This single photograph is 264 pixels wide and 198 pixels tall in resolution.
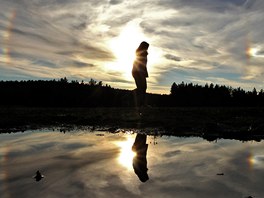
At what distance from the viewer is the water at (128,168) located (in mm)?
4637

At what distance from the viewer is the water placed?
4.64 m

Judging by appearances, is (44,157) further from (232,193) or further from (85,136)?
(232,193)

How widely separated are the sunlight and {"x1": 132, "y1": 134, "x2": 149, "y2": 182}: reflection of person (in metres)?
0.10

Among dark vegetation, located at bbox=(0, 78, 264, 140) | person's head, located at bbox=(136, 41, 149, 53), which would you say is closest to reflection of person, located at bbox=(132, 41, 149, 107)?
person's head, located at bbox=(136, 41, 149, 53)

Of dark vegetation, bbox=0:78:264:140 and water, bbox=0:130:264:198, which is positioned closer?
water, bbox=0:130:264:198

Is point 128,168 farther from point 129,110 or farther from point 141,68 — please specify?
point 141,68

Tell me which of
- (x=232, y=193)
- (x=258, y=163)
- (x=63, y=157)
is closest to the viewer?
(x=232, y=193)

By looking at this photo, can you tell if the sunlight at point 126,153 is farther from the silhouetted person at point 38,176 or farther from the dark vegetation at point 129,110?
the dark vegetation at point 129,110

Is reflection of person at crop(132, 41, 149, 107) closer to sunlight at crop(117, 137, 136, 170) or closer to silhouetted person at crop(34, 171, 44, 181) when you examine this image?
sunlight at crop(117, 137, 136, 170)

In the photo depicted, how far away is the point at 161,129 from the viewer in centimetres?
1169

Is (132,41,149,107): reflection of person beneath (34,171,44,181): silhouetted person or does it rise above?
above

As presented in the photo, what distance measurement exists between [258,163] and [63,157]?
162 inches

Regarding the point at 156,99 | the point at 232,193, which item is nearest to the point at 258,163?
the point at 232,193

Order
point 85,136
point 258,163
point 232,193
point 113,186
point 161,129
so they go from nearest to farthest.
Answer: point 232,193 < point 113,186 < point 258,163 < point 85,136 < point 161,129
